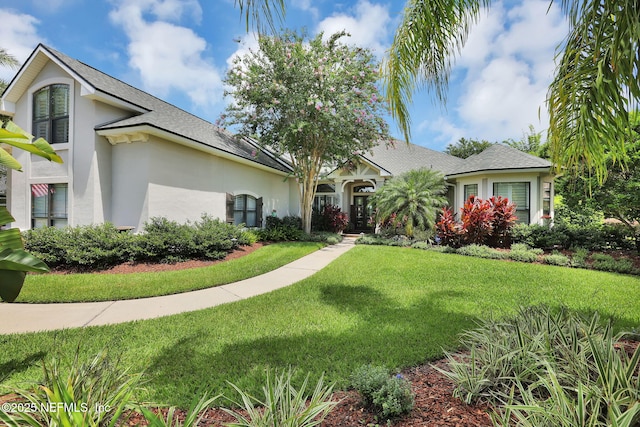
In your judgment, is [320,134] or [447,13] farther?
[320,134]

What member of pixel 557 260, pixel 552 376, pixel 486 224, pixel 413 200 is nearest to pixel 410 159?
pixel 413 200

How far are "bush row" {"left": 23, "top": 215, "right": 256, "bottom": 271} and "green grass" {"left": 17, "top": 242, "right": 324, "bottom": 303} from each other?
638 mm

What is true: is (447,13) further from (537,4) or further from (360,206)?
(360,206)

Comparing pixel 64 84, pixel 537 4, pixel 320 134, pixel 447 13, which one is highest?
pixel 64 84

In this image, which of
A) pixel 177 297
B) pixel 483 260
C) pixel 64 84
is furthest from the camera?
pixel 64 84

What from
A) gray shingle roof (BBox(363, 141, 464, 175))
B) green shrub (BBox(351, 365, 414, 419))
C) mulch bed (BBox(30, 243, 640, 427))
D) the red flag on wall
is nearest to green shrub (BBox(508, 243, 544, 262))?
mulch bed (BBox(30, 243, 640, 427))

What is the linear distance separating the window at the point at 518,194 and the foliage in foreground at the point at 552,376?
41.8 feet

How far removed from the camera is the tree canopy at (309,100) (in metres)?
12.3

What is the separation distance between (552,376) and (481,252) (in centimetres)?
904

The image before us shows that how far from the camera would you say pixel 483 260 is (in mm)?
9344

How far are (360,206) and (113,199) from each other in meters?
13.8

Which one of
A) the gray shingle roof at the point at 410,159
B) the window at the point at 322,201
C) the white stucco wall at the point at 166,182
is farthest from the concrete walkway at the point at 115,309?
the gray shingle roof at the point at 410,159

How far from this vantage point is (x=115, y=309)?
5.20m

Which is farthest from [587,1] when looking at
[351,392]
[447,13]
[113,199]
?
[113,199]
